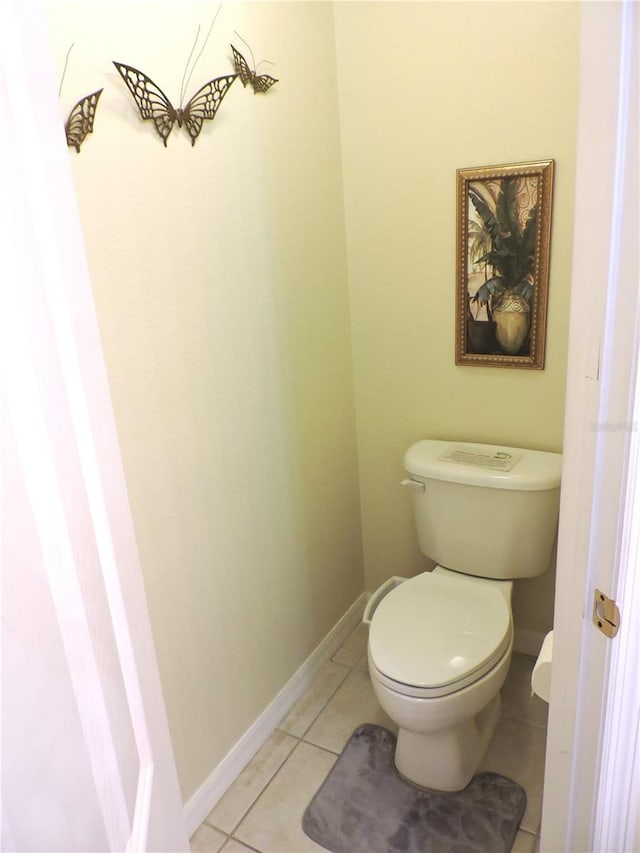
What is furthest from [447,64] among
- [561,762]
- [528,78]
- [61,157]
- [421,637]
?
[561,762]

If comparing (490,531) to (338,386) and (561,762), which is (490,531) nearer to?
(338,386)

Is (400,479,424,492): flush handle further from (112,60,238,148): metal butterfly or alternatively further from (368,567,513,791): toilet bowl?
(112,60,238,148): metal butterfly

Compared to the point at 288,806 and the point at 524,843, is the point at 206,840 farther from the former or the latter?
the point at 524,843

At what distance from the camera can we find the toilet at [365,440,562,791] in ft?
4.84

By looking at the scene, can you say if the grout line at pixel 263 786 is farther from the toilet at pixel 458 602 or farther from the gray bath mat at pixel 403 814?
the toilet at pixel 458 602

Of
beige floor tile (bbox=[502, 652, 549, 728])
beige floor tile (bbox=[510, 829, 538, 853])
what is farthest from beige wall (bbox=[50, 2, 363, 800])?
beige floor tile (bbox=[510, 829, 538, 853])

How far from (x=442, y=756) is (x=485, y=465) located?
0.80 metres

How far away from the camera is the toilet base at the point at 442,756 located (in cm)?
158

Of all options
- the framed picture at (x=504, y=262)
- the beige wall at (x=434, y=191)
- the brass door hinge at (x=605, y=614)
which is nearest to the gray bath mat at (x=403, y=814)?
the beige wall at (x=434, y=191)

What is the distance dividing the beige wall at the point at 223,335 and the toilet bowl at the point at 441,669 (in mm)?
408

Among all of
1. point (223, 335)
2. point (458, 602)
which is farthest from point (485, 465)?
point (223, 335)

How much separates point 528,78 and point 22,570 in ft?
5.66

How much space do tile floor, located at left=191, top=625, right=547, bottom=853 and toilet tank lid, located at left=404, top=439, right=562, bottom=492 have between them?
0.74 metres

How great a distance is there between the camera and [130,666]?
2.70ft
